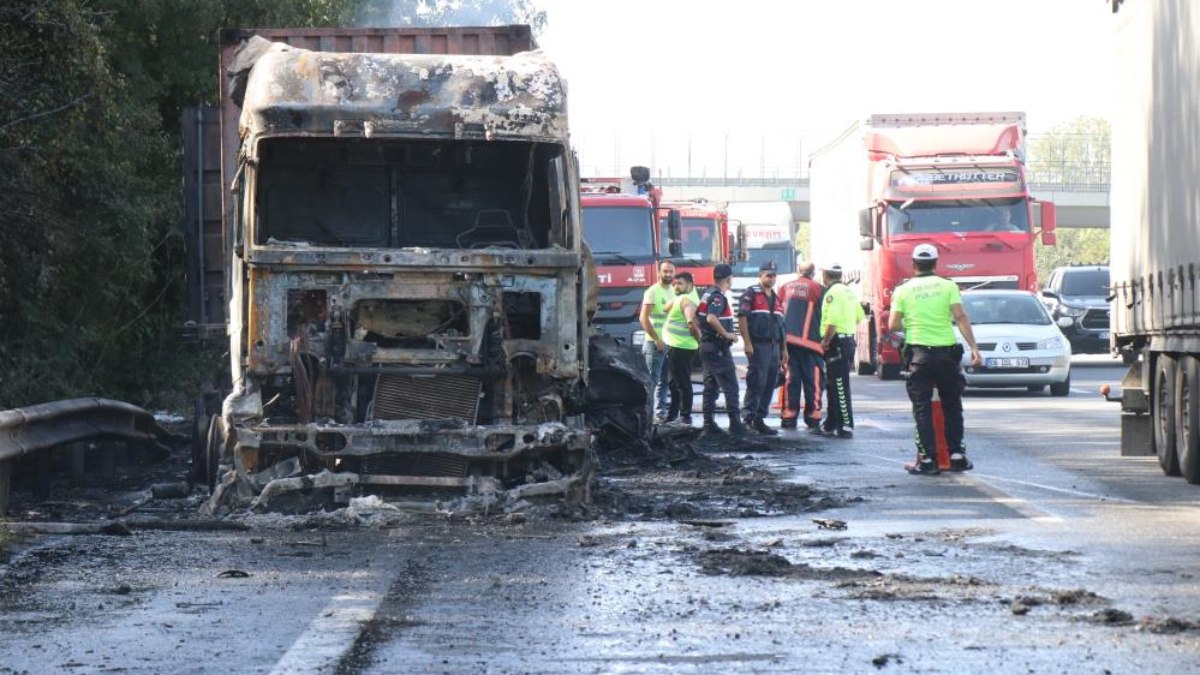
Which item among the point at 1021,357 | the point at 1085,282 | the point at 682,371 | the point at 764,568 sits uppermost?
the point at 1085,282

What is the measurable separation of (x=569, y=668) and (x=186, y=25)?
628 inches

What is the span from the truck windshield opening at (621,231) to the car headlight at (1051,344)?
5.27m

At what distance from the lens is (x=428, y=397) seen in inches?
471

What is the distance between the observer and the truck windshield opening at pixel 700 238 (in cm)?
3559

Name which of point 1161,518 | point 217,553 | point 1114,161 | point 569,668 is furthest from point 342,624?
point 1114,161

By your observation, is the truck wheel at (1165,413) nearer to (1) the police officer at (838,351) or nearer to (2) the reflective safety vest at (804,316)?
(1) the police officer at (838,351)

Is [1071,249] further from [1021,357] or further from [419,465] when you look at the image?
[419,465]

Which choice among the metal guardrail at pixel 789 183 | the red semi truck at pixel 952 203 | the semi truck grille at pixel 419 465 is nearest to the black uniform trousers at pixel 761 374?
the semi truck grille at pixel 419 465

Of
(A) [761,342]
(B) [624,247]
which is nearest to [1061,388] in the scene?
(B) [624,247]

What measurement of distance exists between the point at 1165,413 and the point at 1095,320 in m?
21.5

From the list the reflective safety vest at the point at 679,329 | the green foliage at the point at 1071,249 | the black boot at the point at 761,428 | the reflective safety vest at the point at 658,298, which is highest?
the green foliage at the point at 1071,249

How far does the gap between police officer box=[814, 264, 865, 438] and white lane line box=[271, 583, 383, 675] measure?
1068 cm

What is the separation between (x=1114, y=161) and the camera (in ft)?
55.9

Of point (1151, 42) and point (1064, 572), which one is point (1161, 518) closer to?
point (1064, 572)
